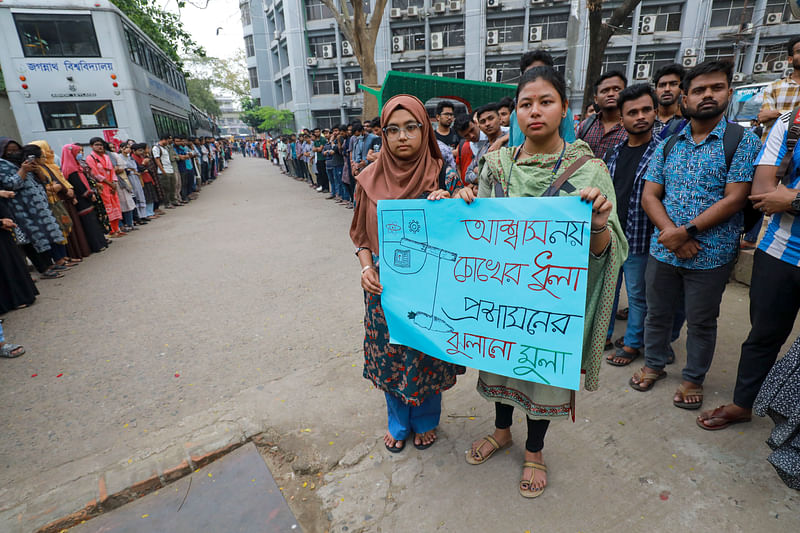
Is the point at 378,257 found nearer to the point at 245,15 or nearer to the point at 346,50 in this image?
the point at 346,50

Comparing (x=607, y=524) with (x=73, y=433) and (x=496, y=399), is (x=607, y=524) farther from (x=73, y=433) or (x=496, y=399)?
(x=73, y=433)

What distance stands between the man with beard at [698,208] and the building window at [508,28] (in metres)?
26.5

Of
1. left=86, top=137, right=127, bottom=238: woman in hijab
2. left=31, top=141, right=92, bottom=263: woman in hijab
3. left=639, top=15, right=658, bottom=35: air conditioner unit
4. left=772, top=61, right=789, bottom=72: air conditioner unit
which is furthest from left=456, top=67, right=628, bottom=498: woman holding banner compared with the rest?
left=772, top=61, right=789, bottom=72: air conditioner unit

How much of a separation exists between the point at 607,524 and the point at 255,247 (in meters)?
6.26

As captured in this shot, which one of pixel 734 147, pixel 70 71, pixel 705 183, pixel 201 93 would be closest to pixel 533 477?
pixel 705 183

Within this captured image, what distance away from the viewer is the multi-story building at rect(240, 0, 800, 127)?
839 inches

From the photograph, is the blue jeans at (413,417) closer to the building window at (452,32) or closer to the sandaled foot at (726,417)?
the sandaled foot at (726,417)

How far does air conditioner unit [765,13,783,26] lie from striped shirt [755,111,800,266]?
92.6ft

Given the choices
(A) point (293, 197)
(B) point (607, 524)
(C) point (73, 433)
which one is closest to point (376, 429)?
(B) point (607, 524)

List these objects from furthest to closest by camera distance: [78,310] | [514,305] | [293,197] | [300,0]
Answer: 1. [300,0]
2. [293,197]
3. [78,310]
4. [514,305]

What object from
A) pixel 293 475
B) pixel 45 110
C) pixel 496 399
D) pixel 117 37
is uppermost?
pixel 117 37

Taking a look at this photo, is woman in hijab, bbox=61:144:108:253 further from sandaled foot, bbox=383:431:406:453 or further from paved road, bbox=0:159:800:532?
sandaled foot, bbox=383:431:406:453

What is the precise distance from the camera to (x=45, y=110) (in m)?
9.24

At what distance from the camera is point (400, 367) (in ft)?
6.82
